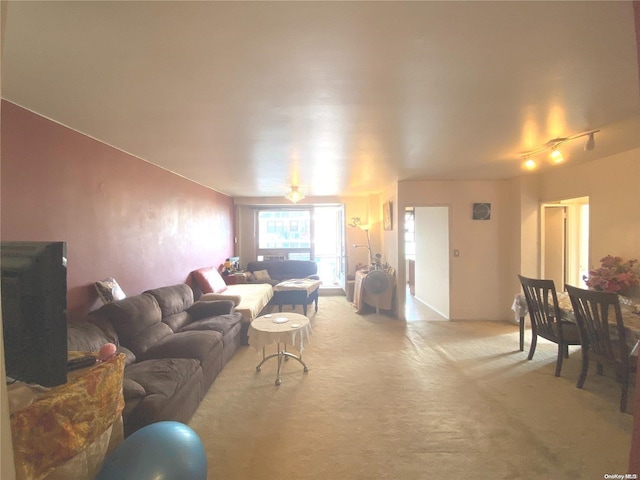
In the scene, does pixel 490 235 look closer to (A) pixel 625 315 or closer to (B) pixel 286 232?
(A) pixel 625 315

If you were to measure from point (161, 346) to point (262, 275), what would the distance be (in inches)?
146

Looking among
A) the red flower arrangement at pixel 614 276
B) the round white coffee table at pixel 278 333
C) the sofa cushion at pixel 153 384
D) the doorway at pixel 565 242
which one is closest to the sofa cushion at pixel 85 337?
the sofa cushion at pixel 153 384

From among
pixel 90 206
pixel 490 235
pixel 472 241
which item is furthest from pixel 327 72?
pixel 490 235

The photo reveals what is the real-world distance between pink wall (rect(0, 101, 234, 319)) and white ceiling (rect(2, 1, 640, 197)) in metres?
0.19

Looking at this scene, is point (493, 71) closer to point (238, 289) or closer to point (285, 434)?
point (285, 434)

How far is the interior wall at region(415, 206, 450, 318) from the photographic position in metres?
5.13

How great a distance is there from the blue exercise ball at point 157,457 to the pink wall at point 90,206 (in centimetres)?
156

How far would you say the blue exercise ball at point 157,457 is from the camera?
130 cm

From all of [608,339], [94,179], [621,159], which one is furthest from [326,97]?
[621,159]

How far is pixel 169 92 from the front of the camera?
1827 mm

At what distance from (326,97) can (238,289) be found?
13.5 feet

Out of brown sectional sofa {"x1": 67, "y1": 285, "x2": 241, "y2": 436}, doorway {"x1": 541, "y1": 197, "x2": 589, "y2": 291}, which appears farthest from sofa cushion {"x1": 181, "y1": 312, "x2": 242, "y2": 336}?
doorway {"x1": 541, "y1": 197, "x2": 589, "y2": 291}

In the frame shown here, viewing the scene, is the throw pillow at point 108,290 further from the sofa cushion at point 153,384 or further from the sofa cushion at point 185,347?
the sofa cushion at point 153,384

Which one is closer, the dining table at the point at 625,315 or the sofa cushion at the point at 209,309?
the dining table at the point at 625,315
